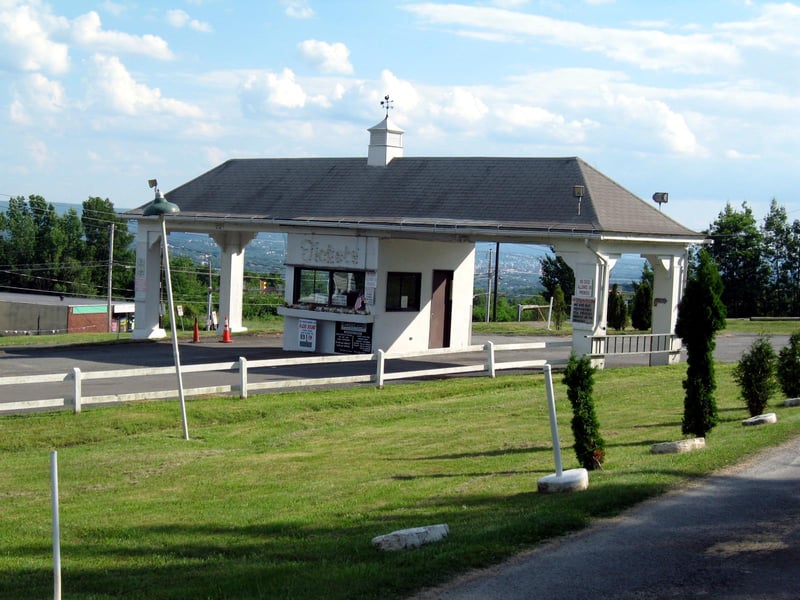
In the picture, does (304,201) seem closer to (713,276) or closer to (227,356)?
(227,356)

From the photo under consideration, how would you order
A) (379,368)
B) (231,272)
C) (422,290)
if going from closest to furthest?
(379,368) → (422,290) → (231,272)

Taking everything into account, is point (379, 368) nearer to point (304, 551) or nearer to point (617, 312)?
point (304, 551)

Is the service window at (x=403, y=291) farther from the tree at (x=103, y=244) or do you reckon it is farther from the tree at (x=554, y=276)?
the tree at (x=103, y=244)

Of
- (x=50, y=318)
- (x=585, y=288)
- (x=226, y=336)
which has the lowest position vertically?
(x=50, y=318)

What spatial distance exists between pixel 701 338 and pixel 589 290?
35.6 feet

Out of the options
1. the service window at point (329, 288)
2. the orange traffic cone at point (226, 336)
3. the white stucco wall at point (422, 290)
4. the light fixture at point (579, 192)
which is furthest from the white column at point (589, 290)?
the orange traffic cone at point (226, 336)

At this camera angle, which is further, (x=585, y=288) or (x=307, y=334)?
(x=307, y=334)

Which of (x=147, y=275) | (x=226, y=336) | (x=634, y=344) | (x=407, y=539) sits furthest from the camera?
(x=226, y=336)

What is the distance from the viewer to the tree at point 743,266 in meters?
48.1

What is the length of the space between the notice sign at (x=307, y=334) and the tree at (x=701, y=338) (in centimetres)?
1686

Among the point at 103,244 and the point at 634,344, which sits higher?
the point at 103,244

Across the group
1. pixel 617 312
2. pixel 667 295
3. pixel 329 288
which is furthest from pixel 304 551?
pixel 617 312

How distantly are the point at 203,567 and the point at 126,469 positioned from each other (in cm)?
616

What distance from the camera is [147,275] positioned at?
32594 millimetres
